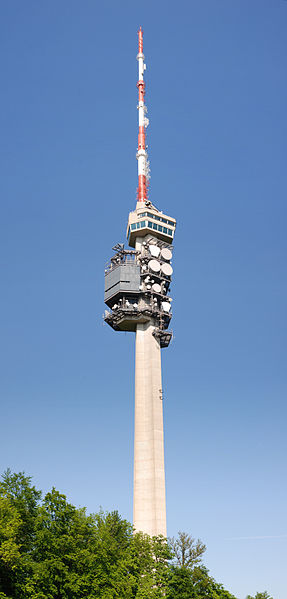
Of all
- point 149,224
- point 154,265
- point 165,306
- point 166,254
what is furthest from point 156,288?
point 149,224

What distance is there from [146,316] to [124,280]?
799 cm

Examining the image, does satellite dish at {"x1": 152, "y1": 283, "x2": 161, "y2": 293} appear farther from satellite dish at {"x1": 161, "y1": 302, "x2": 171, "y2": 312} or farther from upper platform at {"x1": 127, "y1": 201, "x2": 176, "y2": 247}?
upper platform at {"x1": 127, "y1": 201, "x2": 176, "y2": 247}

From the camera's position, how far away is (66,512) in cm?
6075

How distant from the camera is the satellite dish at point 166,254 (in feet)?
384

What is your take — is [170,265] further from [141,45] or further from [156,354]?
[141,45]

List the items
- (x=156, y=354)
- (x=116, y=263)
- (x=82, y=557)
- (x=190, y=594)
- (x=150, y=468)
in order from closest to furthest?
(x=82, y=557), (x=190, y=594), (x=150, y=468), (x=156, y=354), (x=116, y=263)

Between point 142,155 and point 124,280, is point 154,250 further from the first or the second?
point 142,155

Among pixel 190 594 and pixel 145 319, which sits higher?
pixel 145 319

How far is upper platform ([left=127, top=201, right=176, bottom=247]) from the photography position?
383 ft

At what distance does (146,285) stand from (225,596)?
5732cm

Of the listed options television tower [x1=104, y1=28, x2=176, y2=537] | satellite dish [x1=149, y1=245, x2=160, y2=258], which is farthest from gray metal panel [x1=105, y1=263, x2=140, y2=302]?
satellite dish [x1=149, y1=245, x2=160, y2=258]

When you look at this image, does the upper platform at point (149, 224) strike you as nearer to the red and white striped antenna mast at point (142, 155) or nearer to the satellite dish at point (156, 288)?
the red and white striped antenna mast at point (142, 155)

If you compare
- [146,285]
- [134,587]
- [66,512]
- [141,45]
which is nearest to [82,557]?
[66,512]

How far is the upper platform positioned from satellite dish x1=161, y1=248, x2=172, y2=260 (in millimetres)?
3441
